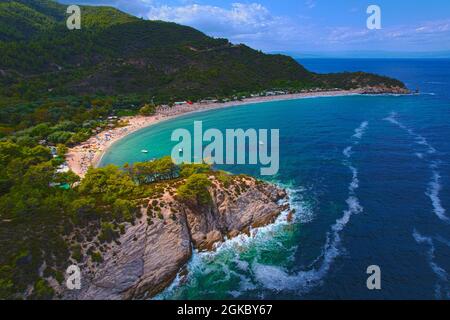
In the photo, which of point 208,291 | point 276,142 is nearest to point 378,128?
point 276,142

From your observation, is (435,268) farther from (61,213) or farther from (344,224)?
(61,213)

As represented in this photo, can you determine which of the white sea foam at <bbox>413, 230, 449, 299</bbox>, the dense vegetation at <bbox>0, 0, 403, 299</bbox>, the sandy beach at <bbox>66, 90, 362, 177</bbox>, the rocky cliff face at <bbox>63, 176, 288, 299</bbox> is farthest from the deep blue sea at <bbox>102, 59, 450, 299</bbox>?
the dense vegetation at <bbox>0, 0, 403, 299</bbox>

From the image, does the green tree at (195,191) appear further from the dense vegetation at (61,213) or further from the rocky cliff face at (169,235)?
the rocky cliff face at (169,235)

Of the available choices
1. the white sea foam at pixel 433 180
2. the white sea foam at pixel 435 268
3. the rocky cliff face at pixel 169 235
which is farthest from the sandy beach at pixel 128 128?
the white sea foam at pixel 433 180

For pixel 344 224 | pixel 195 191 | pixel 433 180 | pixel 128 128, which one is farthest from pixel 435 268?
pixel 128 128

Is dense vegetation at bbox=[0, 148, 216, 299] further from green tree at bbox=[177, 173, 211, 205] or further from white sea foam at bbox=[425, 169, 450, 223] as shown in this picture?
white sea foam at bbox=[425, 169, 450, 223]
